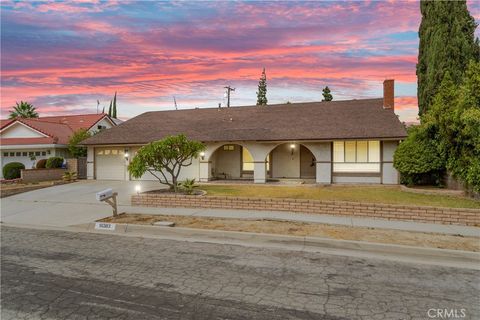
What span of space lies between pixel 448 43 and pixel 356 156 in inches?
310

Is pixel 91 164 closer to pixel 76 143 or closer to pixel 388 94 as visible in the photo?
pixel 76 143

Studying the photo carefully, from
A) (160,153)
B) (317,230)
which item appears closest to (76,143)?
(160,153)

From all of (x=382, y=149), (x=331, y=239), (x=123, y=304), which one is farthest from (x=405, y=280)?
(x=382, y=149)

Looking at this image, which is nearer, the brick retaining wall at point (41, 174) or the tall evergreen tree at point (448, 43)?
the tall evergreen tree at point (448, 43)

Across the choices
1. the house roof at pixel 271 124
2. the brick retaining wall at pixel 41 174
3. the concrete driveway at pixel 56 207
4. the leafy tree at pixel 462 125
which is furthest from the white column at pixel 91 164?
the leafy tree at pixel 462 125

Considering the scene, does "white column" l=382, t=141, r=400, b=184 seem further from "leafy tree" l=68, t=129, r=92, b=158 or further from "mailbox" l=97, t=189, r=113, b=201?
"leafy tree" l=68, t=129, r=92, b=158

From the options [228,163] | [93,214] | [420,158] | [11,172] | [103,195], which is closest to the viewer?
[103,195]

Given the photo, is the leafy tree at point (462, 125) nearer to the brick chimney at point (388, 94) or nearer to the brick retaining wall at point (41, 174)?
the brick chimney at point (388, 94)

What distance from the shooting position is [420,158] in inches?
643

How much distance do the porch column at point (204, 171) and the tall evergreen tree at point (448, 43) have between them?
45.5 ft

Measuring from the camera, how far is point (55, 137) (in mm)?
30016

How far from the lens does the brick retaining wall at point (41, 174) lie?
23470mm

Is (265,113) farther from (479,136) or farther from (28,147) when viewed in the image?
(28,147)

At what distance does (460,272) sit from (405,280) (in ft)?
4.52
